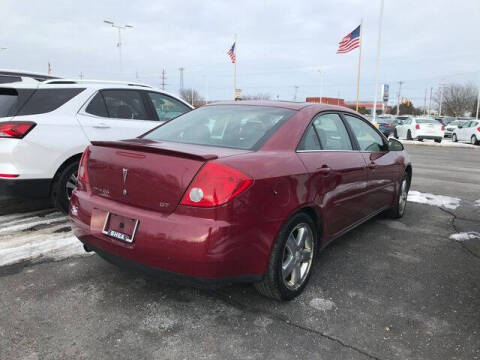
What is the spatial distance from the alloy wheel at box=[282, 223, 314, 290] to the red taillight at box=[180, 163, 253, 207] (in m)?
0.68

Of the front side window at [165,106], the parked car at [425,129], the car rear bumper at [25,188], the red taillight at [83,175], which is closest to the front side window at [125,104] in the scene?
the front side window at [165,106]

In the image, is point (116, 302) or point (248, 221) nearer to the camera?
point (248, 221)

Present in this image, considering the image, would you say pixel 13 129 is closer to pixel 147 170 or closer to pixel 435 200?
pixel 147 170

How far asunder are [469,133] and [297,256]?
24.1 m

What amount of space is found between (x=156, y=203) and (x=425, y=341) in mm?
1929

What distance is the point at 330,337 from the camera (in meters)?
2.59

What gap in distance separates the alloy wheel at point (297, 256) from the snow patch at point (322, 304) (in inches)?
6.5

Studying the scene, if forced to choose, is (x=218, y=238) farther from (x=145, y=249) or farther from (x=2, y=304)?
(x=2, y=304)

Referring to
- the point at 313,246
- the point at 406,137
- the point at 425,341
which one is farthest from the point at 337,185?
the point at 406,137

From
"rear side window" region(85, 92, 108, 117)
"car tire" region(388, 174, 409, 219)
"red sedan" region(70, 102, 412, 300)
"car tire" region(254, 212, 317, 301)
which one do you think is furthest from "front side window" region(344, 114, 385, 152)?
"rear side window" region(85, 92, 108, 117)

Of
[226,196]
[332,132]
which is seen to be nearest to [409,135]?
[332,132]

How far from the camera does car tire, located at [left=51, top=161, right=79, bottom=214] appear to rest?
4.67m

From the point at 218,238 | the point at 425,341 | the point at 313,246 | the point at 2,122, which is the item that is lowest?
the point at 425,341

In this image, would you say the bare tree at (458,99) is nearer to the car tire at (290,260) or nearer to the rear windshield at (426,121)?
the rear windshield at (426,121)
